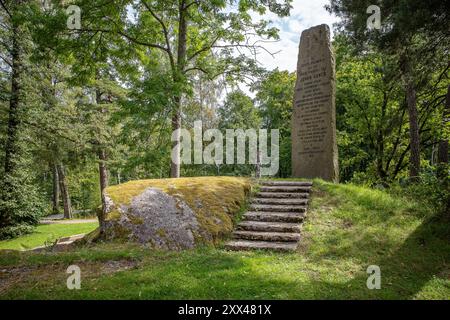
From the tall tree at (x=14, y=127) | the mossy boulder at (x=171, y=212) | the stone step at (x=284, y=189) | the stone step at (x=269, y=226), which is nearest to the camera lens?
the mossy boulder at (x=171, y=212)

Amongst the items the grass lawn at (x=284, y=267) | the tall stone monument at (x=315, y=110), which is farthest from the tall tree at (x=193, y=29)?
the grass lawn at (x=284, y=267)

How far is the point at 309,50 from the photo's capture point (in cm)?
1005

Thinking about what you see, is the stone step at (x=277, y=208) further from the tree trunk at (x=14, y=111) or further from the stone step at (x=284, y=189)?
the tree trunk at (x=14, y=111)

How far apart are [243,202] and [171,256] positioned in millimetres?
2746

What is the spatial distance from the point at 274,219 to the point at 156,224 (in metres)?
2.56

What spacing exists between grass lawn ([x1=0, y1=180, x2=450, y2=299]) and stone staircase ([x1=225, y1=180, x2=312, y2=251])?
0.90 feet

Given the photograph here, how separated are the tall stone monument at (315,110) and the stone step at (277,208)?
9.31 ft

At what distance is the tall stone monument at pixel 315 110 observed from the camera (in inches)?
367

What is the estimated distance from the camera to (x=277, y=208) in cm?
707

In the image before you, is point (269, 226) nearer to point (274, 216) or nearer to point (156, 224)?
point (274, 216)

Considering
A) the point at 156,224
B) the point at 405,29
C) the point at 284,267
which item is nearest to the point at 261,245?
the point at 284,267
